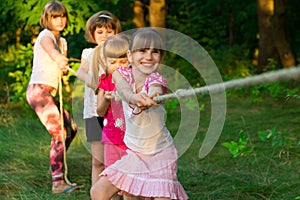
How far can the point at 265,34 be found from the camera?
42.7 ft

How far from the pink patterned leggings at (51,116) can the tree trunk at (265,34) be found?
7.94 meters

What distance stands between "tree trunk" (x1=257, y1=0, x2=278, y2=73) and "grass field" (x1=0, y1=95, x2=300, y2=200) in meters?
4.36

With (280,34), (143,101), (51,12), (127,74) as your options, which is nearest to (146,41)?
(127,74)

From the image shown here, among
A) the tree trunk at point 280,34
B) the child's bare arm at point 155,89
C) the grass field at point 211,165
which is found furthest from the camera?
the tree trunk at point 280,34

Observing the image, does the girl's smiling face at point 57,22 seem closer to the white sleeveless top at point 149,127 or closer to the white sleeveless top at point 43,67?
the white sleeveless top at point 43,67

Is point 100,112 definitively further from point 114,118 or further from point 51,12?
point 51,12

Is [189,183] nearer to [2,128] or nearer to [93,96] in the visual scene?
[93,96]

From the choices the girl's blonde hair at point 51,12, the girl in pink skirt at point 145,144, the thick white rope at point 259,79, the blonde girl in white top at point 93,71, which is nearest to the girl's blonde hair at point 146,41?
the girl in pink skirt at point 145,144

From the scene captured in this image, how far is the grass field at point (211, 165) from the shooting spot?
4719 mm

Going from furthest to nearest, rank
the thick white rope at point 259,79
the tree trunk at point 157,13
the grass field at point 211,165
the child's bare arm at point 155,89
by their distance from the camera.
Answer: the tree trunk at point 157,13
the grass field at point 211,165
the child's bare arm at point 155,89
the thick white rope at point 259,79

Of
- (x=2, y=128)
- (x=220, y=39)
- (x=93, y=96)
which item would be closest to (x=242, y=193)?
(x=93, y=96)

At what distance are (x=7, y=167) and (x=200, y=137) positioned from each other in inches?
93.7

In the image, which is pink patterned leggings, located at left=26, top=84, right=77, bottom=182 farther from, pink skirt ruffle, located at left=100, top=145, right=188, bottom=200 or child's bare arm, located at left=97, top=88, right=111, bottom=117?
pink skirt ruffle, located at left=100, top=145, right=188, bottom=200

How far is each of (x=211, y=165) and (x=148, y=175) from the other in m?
2.70
